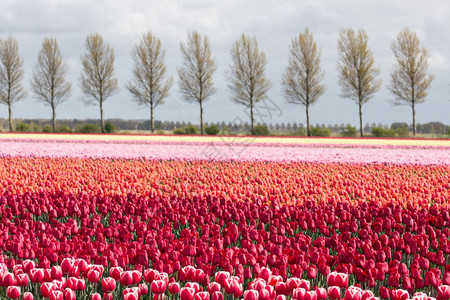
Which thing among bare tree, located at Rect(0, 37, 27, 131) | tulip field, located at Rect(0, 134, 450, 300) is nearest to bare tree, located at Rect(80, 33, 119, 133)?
bare tree, located at Rect(0, 37, 27, 131)

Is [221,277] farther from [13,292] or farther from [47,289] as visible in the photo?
[13,292]

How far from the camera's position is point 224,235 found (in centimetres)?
662

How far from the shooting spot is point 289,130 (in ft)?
170

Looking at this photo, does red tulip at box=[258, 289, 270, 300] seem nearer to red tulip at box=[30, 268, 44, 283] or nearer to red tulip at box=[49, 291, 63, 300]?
red tulip at box=[49, 291, 63, 300]

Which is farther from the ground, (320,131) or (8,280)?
(320,131)

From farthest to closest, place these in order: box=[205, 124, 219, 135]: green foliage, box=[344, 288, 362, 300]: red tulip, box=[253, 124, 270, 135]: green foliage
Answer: box=[205, 124, 219, 135]: green foliage < box=[253, 124, 270, 135]: green foliage < box=[344, 288, 362, 300]: red tulip

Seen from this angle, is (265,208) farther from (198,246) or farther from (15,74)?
(15,74)

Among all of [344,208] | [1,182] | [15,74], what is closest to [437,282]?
[344,208]

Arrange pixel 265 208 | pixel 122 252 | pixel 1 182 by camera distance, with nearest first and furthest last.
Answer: pixel 122 252
pixel 265 208
pixel 1 182

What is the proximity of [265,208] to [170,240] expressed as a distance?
248 cm

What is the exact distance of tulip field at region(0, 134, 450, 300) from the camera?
454 cm

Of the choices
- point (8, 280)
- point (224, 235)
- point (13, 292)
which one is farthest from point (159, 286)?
point (224, 235)

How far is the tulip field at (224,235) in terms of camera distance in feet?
14.9

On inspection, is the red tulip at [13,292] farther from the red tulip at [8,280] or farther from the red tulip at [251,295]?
the red tulip at [251,295]
